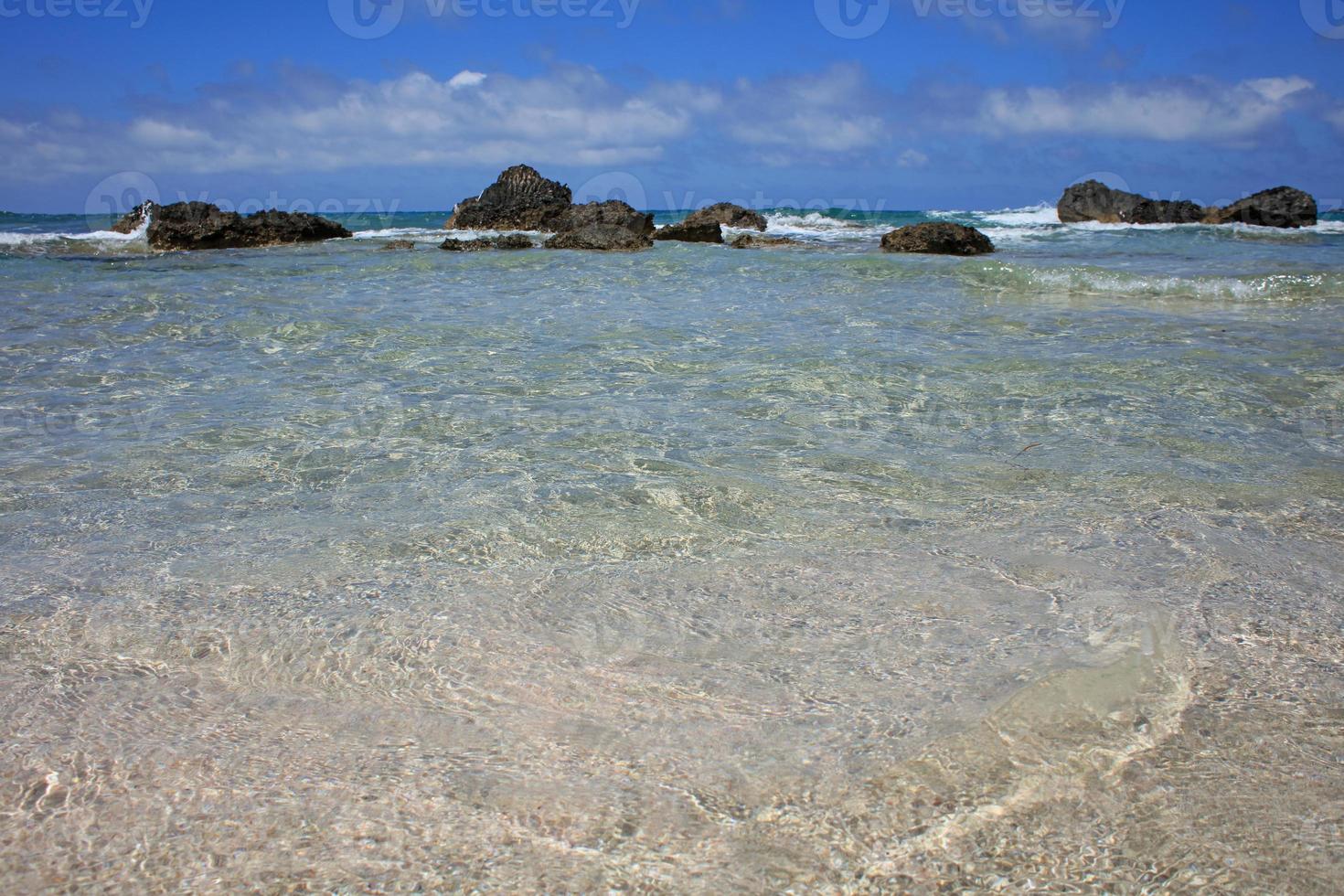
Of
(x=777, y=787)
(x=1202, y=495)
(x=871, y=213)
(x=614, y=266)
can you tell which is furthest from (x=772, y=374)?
(x=871, y=213)

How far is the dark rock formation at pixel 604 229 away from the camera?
15.3m

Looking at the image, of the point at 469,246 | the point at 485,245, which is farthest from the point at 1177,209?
the point at 469,246

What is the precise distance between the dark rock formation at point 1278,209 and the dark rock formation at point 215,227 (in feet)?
89.5

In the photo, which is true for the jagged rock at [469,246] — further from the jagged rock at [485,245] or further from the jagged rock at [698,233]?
the jagged rock at [698,233]

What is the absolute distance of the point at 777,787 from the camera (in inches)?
63.5

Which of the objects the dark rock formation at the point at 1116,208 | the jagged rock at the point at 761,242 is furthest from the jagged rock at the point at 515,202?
the dark rock formation at the point at 1116,208

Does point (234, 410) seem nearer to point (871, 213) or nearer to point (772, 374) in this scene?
point (772, 374)

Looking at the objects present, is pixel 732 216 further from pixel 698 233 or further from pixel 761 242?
pixel 761 242

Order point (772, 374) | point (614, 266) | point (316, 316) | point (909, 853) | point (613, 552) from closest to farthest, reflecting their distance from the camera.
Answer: point (909, 853)
point (613, 552)
point (772, 374)
point (316, 316)
point (614, 266)

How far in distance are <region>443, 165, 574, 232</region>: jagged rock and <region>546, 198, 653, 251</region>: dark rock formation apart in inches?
69.2

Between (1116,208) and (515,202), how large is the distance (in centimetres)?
2080

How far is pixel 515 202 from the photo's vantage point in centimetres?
2325

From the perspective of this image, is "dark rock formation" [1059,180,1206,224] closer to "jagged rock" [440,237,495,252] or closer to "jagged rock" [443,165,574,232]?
"jagged rock" [443,165,574,232]

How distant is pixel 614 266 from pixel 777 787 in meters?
11.2
